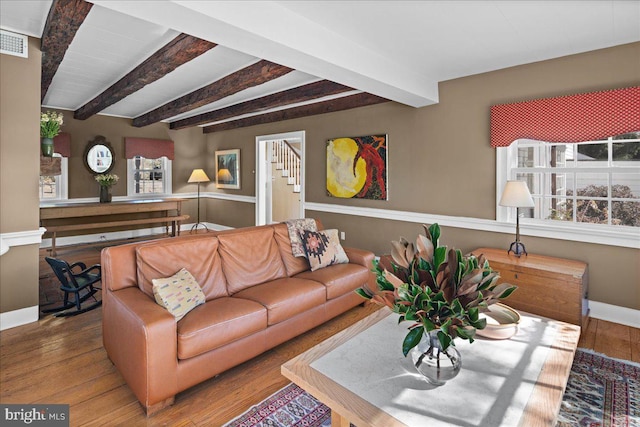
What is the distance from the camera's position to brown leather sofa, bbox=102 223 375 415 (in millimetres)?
1973

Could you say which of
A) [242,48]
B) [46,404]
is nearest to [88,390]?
[46,404]

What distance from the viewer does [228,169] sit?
7.80 m

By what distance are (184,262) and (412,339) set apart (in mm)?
1879

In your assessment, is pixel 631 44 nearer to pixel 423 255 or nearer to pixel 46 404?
pixel 423 255

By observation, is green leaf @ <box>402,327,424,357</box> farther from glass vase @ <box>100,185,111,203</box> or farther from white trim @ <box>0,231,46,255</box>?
glass vase @ <box>100,185,111,203</box>

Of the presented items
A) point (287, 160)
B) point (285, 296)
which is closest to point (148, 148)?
point (287, 160)

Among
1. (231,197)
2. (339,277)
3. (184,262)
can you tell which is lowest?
(339,277)

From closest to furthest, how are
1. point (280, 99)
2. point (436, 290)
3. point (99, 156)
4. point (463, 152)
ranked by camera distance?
point (436, 290)
point (463, 152)
point (280, 99)
point (99, 156)

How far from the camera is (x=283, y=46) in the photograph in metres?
2.46

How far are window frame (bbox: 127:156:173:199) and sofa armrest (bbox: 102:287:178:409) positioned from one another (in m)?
6.05

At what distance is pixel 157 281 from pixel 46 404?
91 cm

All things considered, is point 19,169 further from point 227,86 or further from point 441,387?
point 441,387

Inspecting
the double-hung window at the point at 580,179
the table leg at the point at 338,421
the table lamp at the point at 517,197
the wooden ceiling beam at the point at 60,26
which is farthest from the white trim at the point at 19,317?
the double-hung window at the point at 580,179

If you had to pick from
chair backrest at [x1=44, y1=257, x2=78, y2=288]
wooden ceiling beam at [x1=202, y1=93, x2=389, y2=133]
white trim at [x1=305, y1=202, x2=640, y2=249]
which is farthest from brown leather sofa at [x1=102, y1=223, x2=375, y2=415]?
wooden ceiling beam at [x1=202, y1=93, x2=389, y2=133]
